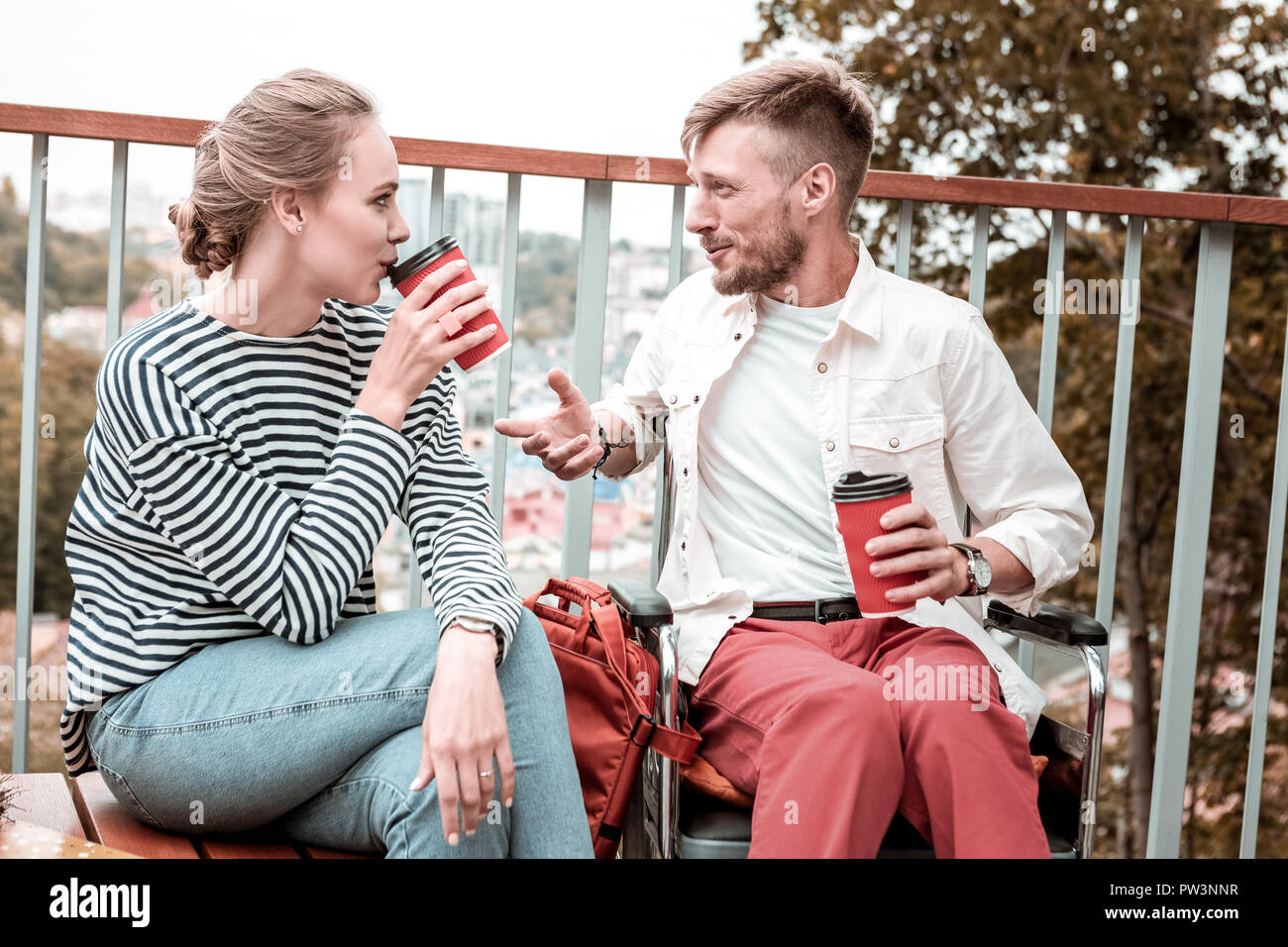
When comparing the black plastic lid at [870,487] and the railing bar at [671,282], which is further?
the railing bar at [671,282]

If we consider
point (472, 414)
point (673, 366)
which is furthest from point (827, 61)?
point (472, 414)

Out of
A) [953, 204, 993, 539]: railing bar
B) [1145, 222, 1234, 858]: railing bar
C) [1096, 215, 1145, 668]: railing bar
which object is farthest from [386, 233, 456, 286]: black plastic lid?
[1145, 222, 1234, 858]: railing bar

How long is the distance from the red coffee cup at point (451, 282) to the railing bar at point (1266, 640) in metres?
1.66

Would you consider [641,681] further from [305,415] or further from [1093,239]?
[1093,239]

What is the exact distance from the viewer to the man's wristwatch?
169 centimetres

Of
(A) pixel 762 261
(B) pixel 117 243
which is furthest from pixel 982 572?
(B) pixel 117 243

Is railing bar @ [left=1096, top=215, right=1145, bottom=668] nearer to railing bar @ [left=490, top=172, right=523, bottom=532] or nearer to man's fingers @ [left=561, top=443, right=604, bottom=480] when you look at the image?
man's fingers @ [left=561, top=443, right=604, bottom=480]

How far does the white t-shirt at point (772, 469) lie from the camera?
6.24ft

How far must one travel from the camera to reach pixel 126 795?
1510 millimetres

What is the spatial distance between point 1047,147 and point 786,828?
15.8 ft

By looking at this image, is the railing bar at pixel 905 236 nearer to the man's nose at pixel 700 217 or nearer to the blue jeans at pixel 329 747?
the man's nose at pixel 700 217

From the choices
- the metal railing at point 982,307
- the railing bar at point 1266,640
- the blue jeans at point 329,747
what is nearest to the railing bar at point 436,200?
the metal railing at point 982,307

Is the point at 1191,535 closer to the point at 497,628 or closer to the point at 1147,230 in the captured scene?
the point at 497,628

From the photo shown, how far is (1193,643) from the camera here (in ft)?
7.68
